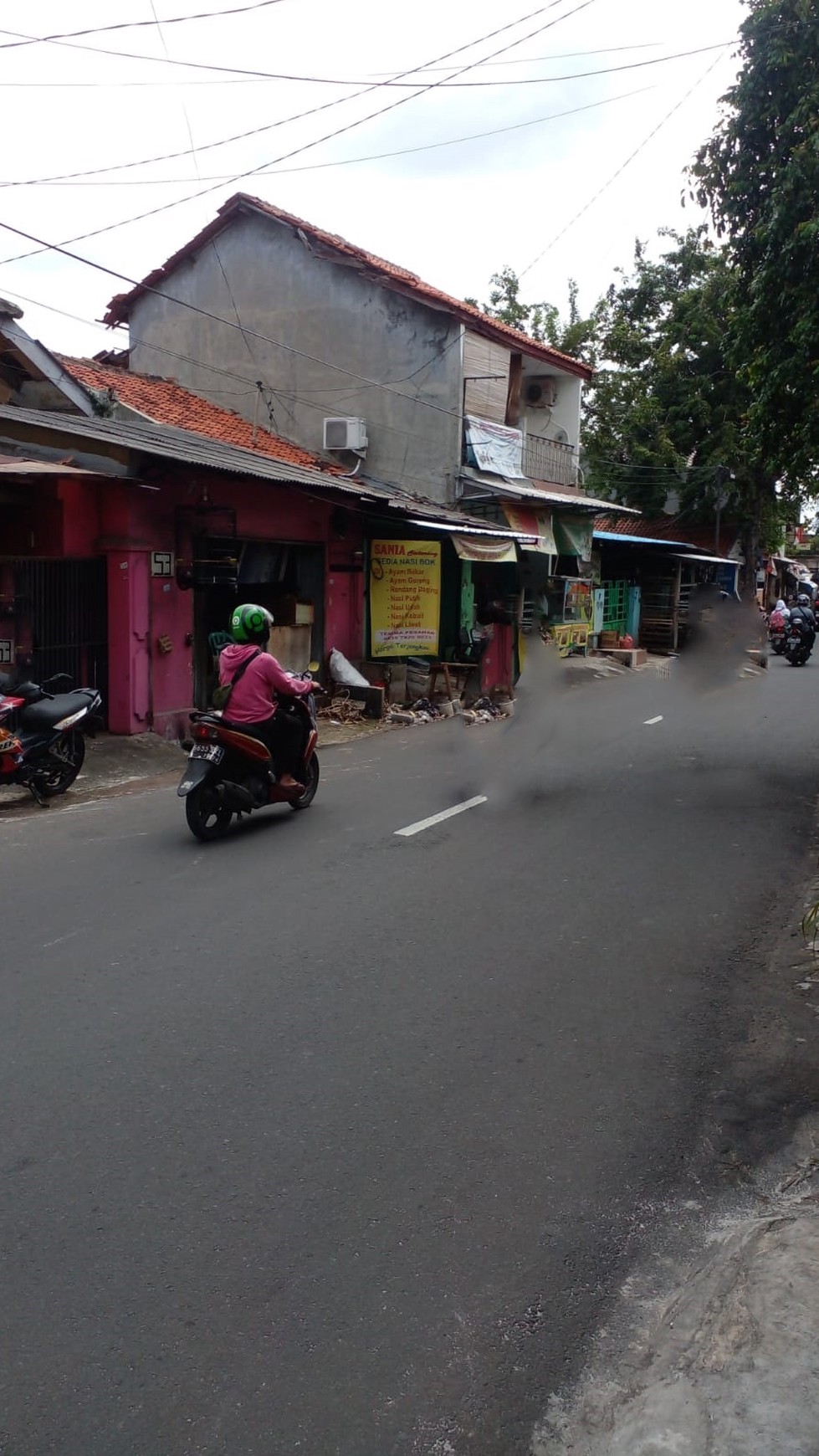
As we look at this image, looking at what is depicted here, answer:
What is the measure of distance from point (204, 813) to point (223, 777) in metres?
0.30

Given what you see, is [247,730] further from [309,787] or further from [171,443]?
[171,443]

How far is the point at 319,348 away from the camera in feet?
71.5

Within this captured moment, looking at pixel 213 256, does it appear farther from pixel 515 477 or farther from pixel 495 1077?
pixel 495 1077

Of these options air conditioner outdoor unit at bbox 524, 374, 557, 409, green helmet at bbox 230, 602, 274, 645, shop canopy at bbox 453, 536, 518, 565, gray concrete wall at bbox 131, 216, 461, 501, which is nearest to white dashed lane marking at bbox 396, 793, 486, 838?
green helmet at bbox 230, 602, 274, 645

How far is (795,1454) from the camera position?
2.34m

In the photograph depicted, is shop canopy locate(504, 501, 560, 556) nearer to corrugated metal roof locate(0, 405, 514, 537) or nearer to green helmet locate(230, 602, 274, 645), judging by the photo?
corrugated metal roof locate(0, 405, 514, 537)

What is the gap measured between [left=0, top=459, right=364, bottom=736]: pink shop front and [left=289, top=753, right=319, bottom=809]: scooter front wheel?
3591 mm

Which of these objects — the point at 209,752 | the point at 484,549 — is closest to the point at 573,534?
the point at 484,549

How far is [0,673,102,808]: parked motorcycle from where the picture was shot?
9.37 metres

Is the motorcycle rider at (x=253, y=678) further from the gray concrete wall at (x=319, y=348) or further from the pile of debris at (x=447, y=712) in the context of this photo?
the gray concrete wall at (x=319, y=348)

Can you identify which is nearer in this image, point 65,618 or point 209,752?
point 209,752

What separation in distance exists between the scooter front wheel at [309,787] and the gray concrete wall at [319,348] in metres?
13.1

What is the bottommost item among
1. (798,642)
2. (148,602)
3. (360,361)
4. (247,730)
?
(798,642)

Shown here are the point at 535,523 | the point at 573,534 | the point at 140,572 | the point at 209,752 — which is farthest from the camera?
the point at 573,534
